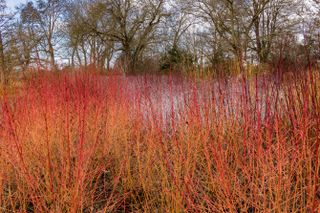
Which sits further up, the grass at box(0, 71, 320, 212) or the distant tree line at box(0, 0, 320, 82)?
the distant tree line at box(0, 0, 320, 82)

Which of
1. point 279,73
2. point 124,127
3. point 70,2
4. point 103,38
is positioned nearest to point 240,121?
point 279,73

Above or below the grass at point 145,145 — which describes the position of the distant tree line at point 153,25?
above

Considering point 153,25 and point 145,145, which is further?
point 153,25

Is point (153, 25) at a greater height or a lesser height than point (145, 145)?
greater

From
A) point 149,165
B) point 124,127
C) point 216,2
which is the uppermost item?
point 216,2

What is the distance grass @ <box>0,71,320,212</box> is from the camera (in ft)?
5.83

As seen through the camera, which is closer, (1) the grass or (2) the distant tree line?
(1) the grass

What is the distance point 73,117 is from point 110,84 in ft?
2.23

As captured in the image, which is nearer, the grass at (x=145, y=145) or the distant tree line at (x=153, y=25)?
the grass at (x=145, y=145)

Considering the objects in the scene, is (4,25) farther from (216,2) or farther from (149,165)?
(149,165)

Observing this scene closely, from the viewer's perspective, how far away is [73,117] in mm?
2834

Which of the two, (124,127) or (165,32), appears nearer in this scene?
(124,127)

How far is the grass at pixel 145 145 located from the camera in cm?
178

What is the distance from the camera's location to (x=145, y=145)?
2766 millimetres
